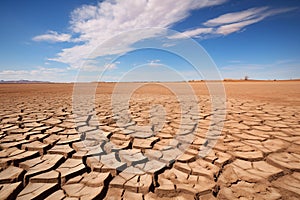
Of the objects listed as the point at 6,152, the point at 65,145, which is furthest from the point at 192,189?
the point at 6,152

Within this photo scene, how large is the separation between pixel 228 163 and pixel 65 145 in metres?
1.79

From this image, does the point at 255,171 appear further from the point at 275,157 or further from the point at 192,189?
the point at 192,189

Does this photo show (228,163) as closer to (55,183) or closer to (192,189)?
(192,189)

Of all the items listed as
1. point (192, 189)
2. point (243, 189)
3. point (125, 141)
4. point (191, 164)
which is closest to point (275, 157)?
point (243, 189)

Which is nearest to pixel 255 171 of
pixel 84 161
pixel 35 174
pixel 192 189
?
pixel 192 189

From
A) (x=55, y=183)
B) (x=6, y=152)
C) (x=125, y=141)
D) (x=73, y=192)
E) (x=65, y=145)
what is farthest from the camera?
(x=125, y=141)

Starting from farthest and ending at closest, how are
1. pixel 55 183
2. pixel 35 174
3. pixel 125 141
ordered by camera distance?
pixel 125 141 < pixel 35 174 < pixel 55 183

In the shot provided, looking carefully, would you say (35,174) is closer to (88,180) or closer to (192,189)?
(88,180)

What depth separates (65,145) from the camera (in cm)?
213

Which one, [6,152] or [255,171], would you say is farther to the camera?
[6,152]

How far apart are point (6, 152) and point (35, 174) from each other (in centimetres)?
73

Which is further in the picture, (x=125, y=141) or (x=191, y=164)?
(x=125, y=141)

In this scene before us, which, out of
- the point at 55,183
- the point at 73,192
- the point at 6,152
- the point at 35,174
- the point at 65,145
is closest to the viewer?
the point at 73,192

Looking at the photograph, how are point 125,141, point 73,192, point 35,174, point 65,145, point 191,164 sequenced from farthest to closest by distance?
1. point 125,141
2. point 65,145
3. point 191,164
4. point 35,174
5. point 73,192
